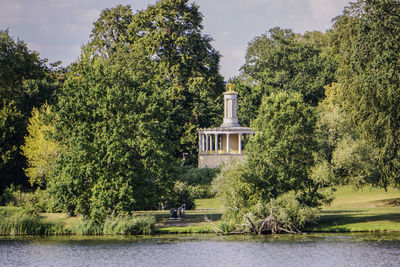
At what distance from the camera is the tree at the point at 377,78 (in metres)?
47.3

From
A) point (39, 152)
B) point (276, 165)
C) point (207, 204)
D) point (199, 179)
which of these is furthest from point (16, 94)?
point (276, 165)

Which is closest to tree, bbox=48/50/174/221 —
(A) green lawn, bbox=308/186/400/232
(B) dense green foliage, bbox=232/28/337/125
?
(A) green lawn, bbox=308/186/400/232

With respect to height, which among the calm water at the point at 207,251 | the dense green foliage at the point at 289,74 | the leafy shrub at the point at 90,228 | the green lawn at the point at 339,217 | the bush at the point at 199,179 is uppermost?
the dense green foliage at the point at 289,74

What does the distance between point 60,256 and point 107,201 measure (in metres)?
9.42

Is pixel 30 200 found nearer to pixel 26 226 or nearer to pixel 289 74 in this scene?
pixel 26 226

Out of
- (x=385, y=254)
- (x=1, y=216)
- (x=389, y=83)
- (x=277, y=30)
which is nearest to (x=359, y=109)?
(x=389, y=83)

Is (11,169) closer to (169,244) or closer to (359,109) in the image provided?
(169,244)

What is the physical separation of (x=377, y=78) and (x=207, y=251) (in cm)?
1789

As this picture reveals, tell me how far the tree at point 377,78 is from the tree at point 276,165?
4030 mm

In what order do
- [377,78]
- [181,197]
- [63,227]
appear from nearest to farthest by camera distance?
[377,78] → [63,227] → [181,197]

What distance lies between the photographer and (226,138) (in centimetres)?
8688

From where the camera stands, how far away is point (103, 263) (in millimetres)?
38719

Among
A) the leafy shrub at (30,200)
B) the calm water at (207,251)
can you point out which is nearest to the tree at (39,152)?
the leafy shrub at (30,200)

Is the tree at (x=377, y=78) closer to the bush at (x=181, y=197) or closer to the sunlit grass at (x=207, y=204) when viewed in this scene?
the bush at (x=181, y=197)
